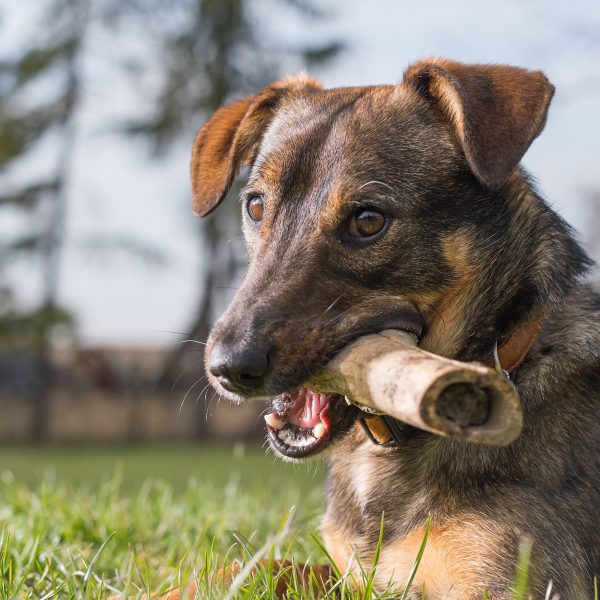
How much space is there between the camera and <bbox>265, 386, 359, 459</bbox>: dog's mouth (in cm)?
329

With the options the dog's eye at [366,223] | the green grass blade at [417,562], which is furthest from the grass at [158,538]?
the dog's eye at [366,223]

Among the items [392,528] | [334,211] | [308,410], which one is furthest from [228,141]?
[392,528]

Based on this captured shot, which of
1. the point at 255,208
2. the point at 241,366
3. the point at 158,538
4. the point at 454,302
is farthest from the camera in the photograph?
the point at 158,538

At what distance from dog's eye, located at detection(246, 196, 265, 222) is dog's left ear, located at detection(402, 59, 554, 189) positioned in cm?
90

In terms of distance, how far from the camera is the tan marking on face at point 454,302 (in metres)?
3.37

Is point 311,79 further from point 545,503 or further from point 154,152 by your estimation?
point 154,152

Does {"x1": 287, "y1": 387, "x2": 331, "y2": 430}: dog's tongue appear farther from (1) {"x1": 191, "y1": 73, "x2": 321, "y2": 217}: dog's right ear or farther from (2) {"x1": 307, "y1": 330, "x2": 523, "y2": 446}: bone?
(1) {"x1": 191, "y1": 73, "x2": 321, "y2": 217}: dog's right ear

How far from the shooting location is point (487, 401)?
96.2 inches

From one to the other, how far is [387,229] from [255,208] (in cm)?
68

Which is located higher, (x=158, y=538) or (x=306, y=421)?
(x=306, y=421)

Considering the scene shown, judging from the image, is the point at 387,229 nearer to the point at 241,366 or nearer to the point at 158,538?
the point at 241,366

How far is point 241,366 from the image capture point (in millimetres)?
2857

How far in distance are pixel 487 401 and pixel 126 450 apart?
20.7 m

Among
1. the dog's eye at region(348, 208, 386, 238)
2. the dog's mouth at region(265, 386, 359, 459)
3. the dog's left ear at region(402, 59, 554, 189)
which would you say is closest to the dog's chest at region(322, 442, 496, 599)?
the dog's mouth at region(265, 386, 359, 459)
